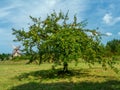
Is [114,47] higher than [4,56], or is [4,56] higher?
[114,47]

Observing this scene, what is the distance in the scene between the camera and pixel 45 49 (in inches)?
987

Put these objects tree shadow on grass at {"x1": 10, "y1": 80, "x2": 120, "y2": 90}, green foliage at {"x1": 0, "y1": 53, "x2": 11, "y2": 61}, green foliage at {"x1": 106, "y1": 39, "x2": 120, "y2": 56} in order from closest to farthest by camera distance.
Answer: tree shadow on grass at {"x1": 10, "y1": 80, "x2": 120, "y2": 90} → green foliage at {"x1": 106, "y1": 39, "x2": 120, "y2": 56} → green foliage at {"x1": 0, "y1": 53, "x2": 11, "y2": 61}

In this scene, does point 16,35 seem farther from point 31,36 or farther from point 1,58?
point 1,58

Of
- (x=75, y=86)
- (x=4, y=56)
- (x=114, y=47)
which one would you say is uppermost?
(x=114, y=47)

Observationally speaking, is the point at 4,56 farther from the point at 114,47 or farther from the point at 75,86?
the point at 75,86

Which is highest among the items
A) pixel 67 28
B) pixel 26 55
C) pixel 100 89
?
pixel 67 28

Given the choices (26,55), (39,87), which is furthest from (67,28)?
(39,87)

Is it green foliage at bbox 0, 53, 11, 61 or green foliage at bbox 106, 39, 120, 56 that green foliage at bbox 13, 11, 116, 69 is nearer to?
green foliage at bbox 106, 39, 120, 56

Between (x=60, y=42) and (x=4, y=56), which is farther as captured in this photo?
(x=4, y=56)

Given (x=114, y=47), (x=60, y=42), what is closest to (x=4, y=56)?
(x=114, y=47)

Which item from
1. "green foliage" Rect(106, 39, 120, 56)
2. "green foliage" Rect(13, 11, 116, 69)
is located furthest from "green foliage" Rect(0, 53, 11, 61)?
"green foliage" Rect(13, 11, 116, 69)

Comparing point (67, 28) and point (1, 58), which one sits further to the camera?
point (1, 58)

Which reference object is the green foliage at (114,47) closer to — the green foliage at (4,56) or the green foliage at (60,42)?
the green foliage at (4,56)

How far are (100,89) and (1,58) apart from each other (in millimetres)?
57231
